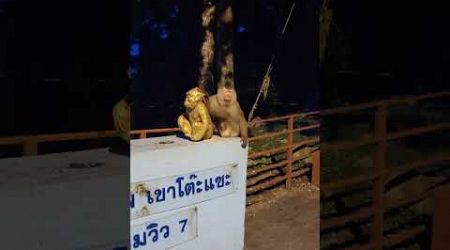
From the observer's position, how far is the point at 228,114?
4.39 ft

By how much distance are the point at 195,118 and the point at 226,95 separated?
9cm

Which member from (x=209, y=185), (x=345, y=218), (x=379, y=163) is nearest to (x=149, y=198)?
(x=209, y=185)

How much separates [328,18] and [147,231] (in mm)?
732

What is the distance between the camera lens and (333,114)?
1.62 m

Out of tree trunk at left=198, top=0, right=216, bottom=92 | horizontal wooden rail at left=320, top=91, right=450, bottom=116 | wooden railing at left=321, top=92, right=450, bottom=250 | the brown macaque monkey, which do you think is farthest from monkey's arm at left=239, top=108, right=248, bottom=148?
wooden railing at left=321, top=92, right=450, bottom=250

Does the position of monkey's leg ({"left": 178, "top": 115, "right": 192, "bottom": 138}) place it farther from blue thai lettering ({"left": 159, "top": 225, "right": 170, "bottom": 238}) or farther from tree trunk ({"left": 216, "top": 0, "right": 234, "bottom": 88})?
blue thai lettering ({"left": 159, "top": 225, "right": 170, "bottom": 238})

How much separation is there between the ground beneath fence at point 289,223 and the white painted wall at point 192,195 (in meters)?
0.09

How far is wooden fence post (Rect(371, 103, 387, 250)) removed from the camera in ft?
6.54

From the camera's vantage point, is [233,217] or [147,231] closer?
[147,231]

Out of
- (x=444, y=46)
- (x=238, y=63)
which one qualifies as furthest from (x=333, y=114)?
(x=444, y=46)

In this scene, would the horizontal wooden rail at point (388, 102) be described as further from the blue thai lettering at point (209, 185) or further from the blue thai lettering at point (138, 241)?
the blue thai lettering at point (138, 241)

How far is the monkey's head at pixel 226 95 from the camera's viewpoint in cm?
132

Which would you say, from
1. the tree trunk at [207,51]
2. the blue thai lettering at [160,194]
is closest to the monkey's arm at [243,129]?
the tree trunk at [207,51]

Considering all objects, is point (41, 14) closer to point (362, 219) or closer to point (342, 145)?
point (342, 145)
